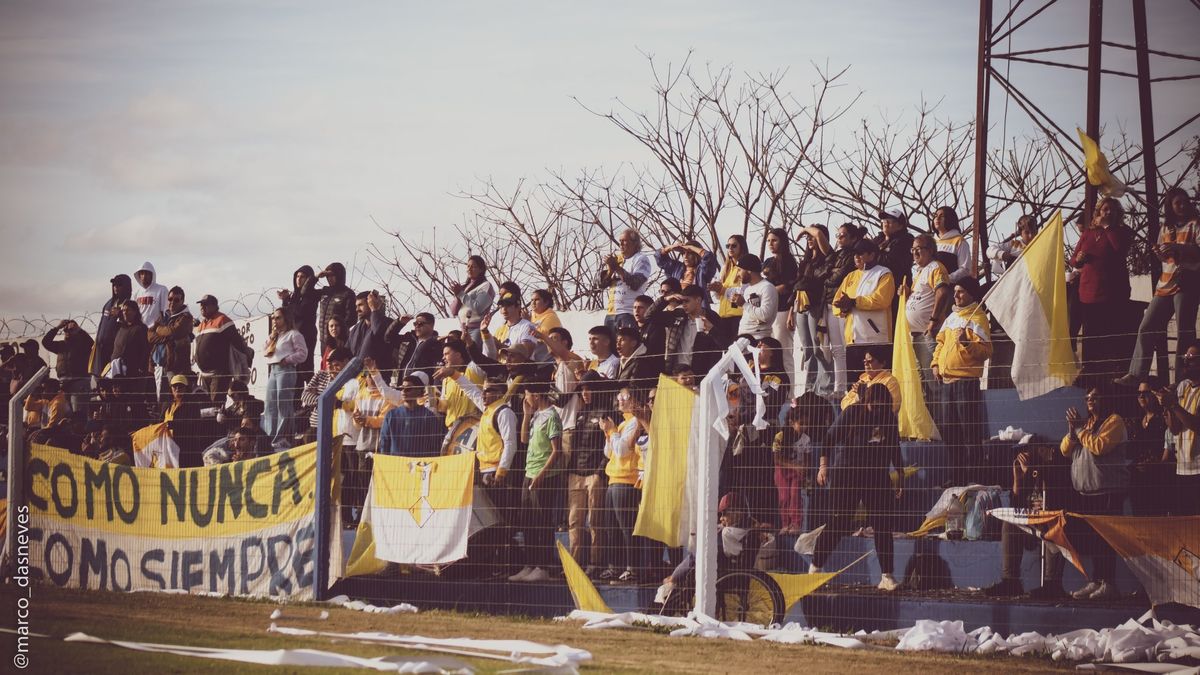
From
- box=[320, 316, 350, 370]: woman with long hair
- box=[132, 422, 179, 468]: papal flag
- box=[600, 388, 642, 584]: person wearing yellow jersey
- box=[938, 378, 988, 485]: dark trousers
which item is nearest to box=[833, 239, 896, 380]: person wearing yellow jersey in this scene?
box=[938, 378, 988, 485]: dark trousers

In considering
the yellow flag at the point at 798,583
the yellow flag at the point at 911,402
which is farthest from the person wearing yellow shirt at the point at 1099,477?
the yellow flag at the point at 798,583

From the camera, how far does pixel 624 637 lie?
33.8 feet

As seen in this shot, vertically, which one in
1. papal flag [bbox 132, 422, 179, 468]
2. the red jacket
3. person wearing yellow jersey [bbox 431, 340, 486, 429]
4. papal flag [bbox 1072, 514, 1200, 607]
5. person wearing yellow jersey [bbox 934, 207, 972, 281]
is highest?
person wearing yellow jersey [bbox 934, 207, 972, 281]

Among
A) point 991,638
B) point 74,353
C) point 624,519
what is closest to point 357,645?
point 624,519

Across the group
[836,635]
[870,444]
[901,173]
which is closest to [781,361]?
[870,444]

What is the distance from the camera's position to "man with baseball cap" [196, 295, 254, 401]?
17469 millimetres

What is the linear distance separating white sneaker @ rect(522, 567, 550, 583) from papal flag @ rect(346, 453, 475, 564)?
0.63m

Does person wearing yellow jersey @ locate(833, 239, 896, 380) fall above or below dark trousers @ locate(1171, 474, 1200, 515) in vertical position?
above

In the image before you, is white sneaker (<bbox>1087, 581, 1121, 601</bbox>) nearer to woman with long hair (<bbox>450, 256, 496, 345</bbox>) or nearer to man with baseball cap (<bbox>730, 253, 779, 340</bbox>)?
man with baseball cap (<bbox>730, 253, 779, 340</bbox>)

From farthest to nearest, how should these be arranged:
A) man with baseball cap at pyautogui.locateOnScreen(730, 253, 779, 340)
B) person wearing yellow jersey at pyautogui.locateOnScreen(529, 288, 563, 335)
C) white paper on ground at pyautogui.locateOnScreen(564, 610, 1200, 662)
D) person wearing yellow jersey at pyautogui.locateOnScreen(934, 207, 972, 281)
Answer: person wearing yellow jersey at pyautogui.locateOnScreen(529, 288, 563, 335)
man with baseball cap at pyautogui.locateOnScreen(730, 253, 779, 340)
person wearing yellow jersey at pyautogui.locateOnScreen(934, 207, 972, 281)
white paper on ground at pyautogui.locateOnScreen(564, 610, 1200, 662)

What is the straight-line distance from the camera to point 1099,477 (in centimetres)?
998

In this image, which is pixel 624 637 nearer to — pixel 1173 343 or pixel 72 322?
pixel 1173 343

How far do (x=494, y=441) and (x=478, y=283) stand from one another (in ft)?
13.8

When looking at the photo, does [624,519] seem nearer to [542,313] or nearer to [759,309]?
[759,309]
